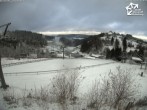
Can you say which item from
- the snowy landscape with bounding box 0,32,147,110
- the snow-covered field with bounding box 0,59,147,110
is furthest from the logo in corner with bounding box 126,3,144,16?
the snow-covered field with bounding box 0,59,147,110

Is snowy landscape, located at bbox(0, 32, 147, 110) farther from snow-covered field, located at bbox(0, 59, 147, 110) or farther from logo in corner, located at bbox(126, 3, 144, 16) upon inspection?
logo in corner, located at bbox(126, 3, 144, 16)

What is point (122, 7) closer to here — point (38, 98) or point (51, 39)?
point (51, 39)

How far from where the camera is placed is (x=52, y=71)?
14.9 feet

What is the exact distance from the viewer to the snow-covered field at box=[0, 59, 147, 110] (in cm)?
429

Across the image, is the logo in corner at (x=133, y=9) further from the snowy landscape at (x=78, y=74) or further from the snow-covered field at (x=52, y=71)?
the snow-covered field at (x=52, y=71)

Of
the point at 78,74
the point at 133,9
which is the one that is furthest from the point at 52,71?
the point at 133,9

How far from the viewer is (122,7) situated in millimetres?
4457

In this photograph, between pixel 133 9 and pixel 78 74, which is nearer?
pixel 133 9

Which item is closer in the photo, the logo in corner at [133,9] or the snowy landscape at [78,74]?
the snowy landscape at [78,74]

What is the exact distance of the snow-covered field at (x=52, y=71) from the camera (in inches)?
169

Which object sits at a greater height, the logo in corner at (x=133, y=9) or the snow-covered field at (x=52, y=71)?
the logo in corner at (x=133, y=9)

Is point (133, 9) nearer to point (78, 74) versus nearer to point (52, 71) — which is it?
point (78, 74)

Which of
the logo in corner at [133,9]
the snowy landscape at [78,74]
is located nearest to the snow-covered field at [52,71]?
the snowy landscape at [78,74]

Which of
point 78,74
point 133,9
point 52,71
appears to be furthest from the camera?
point 78,74
